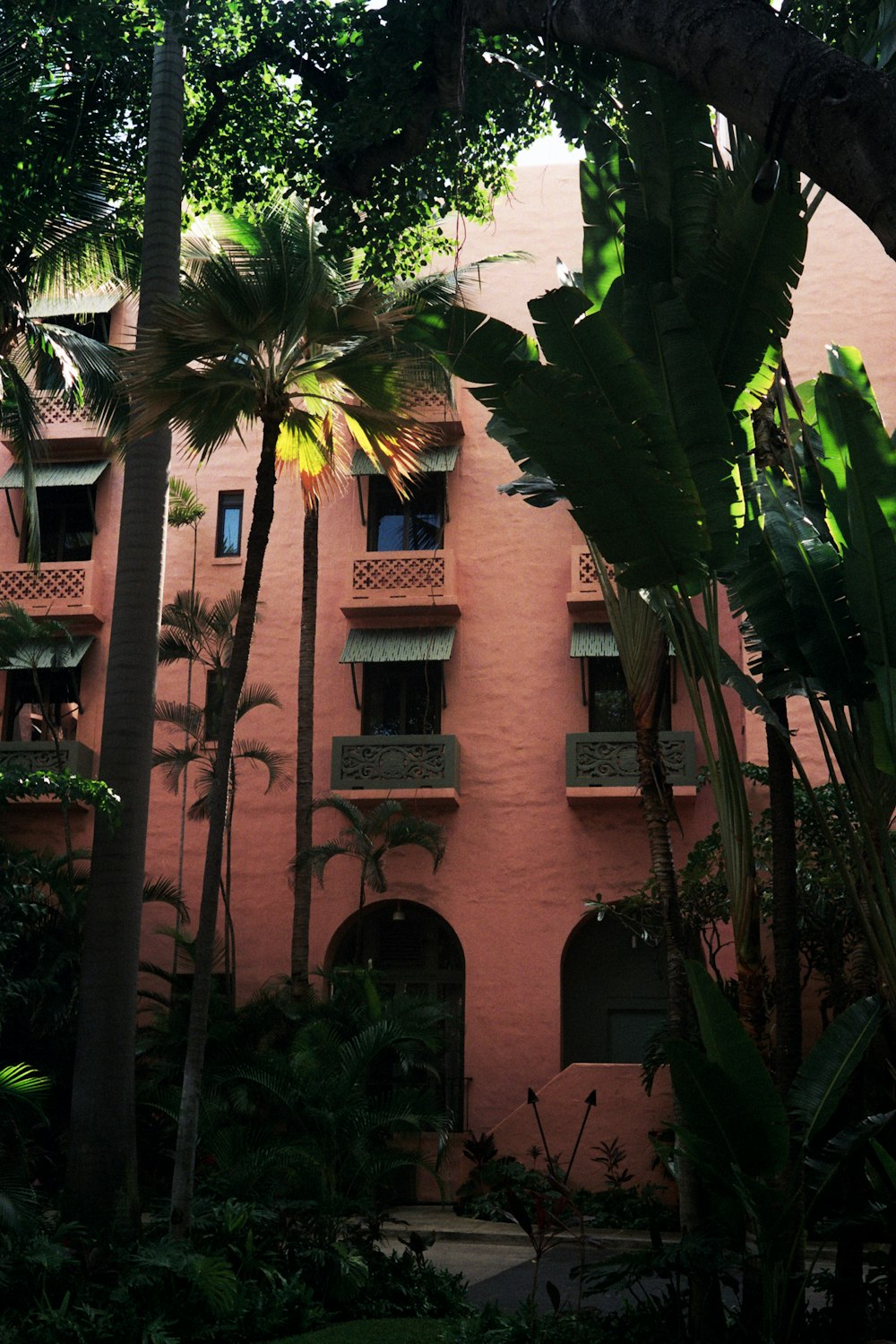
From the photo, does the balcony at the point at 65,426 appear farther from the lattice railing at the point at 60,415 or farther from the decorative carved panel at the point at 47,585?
the decorative carved panel at the point at 47,585

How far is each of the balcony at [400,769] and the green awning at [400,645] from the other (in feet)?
4.06

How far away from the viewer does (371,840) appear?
2002 cm

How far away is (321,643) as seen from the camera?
21828 millimetres

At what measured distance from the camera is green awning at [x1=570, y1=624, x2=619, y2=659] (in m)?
20.2

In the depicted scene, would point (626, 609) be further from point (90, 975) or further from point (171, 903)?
point (171, 903)

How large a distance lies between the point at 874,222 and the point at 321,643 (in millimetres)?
17769

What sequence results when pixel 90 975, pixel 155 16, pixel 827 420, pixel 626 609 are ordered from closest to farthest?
1. pixel 827 420
2. pixel 626 609
3. pixel 90 975
4. pixel 155 16

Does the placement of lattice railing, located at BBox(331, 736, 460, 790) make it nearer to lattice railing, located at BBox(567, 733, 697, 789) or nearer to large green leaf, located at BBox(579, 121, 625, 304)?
lattice railing, located at BBox(567, 733, 697, 789)

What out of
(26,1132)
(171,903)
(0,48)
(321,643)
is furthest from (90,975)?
(321,643)

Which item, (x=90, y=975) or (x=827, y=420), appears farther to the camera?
(x=90, y=975)

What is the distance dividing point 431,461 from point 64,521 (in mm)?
6592

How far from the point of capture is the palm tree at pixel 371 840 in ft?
63.1

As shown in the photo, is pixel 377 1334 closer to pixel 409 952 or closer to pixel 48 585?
pixel 409 952

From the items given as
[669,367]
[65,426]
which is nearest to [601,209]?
[669,367]
